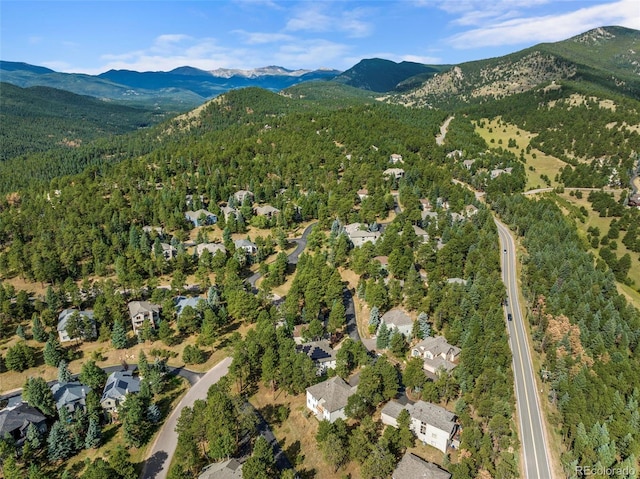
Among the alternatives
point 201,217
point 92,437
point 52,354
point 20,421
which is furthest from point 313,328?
point 201,217

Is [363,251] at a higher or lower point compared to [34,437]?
higher

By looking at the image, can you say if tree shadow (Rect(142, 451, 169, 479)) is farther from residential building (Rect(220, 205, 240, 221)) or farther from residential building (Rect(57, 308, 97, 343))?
residential building (Rect(220, 205, 240, 221))

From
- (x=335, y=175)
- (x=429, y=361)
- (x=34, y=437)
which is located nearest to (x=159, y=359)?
(x=34, y=437)

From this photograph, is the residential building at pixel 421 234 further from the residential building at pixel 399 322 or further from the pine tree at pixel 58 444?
the pine tree at pixel 58 444

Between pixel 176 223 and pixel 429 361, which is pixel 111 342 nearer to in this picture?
pixel 176 223

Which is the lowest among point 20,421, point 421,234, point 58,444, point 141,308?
point 58,444

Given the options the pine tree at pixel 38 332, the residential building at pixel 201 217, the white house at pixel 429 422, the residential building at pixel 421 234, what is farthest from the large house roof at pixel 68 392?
the residential building at pixel 421 234

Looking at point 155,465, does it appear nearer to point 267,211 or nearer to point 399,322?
point 399,322
